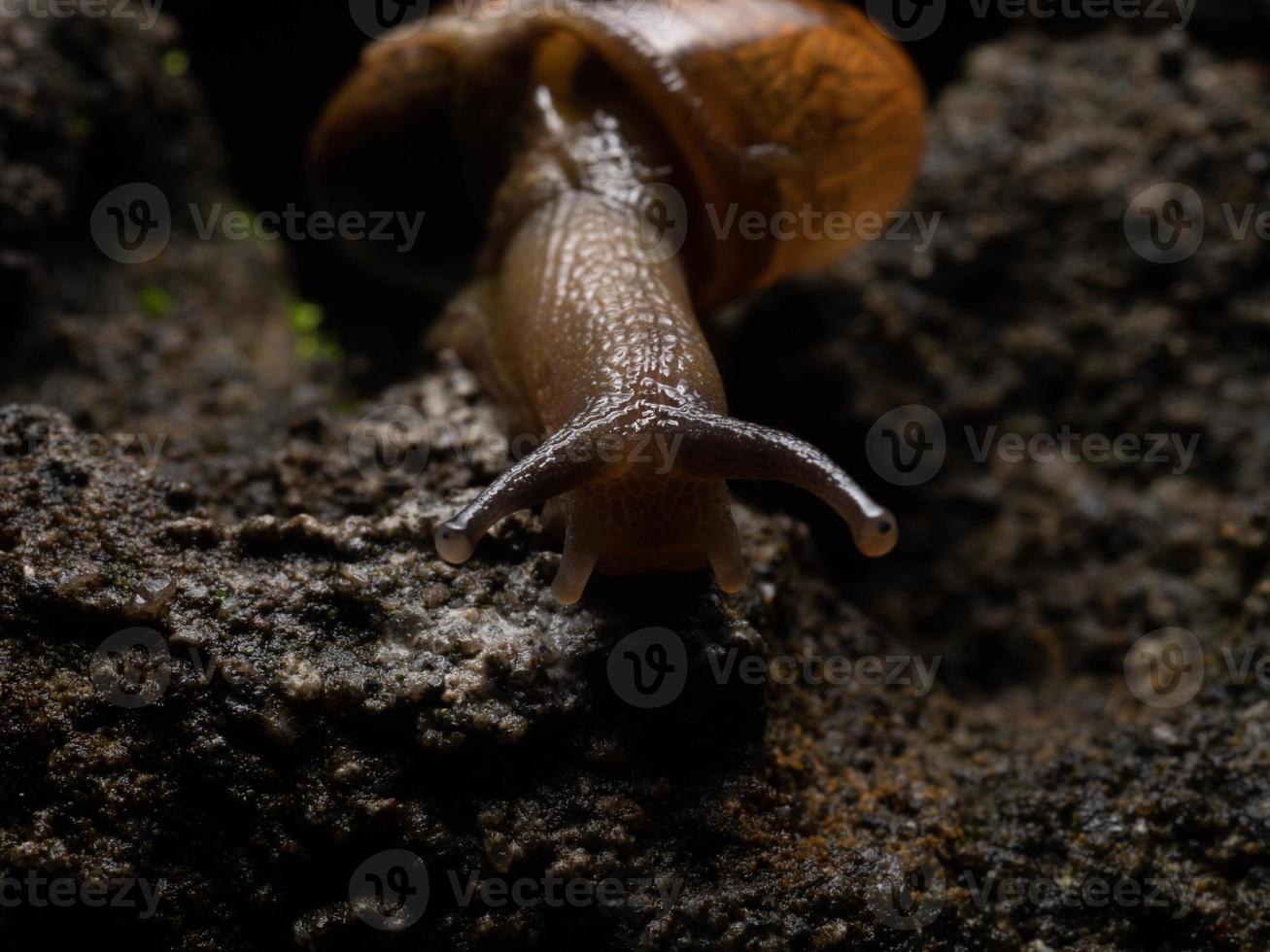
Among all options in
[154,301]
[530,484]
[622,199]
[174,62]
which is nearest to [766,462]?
[530,484]

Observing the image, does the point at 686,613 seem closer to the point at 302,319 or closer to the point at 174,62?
the point at 302,319

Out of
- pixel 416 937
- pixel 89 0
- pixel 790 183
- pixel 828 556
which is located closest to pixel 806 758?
pixel 416 937

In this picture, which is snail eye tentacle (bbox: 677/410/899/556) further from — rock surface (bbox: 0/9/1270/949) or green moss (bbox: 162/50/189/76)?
green moss (bbox: 162/50/189/76)

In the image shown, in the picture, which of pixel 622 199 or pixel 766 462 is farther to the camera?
pixel 622 199

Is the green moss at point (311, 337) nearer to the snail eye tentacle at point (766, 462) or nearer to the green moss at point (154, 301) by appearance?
the green moss at point (154, 301)

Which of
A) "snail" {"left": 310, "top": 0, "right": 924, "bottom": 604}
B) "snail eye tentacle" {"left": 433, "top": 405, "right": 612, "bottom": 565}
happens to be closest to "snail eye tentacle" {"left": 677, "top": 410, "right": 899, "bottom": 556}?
"snail" {"left": 310, "top": 0, "right": 924, "bottom": 604}

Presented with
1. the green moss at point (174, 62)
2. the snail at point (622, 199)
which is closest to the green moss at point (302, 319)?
the snail at point (622, 199)
